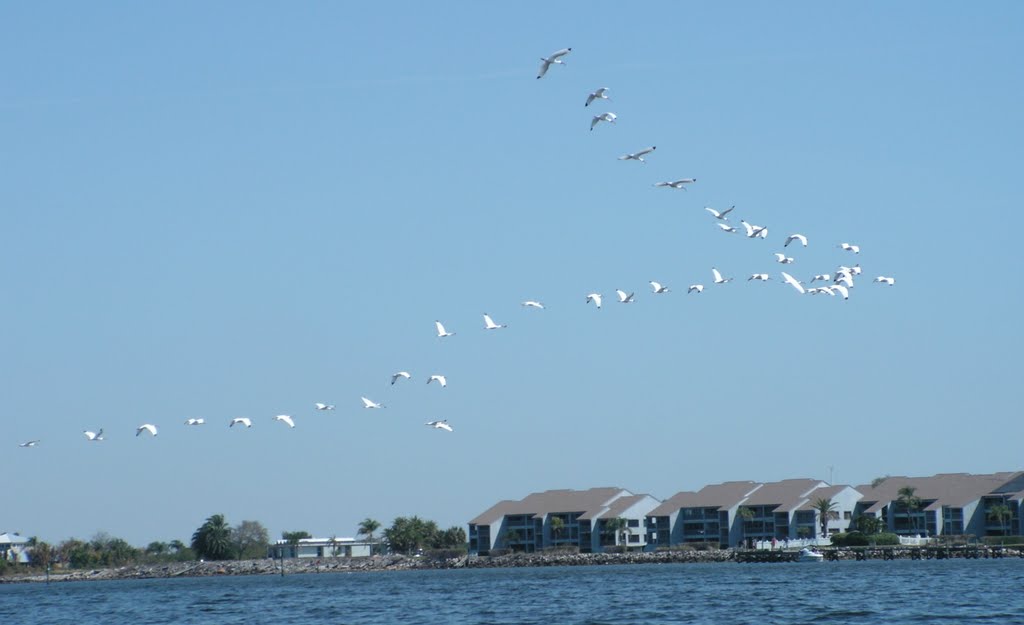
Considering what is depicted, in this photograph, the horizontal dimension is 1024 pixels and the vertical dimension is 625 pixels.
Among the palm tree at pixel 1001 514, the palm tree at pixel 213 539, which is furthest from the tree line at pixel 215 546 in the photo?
the palm tree at pixel 1001 514

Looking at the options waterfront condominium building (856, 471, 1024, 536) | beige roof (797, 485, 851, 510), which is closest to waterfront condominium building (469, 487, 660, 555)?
beige roof (797, 485, 851, 510)

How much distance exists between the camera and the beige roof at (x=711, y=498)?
132 metres

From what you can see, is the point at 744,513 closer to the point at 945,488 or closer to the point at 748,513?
the point at 748,513

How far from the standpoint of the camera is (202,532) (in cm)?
15962

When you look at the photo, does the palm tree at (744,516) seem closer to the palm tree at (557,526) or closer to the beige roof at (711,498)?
the beige roof at (711,498)

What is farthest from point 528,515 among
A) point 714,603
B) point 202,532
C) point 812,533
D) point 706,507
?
point 714,603

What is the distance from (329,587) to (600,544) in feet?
152

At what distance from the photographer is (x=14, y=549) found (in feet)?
554

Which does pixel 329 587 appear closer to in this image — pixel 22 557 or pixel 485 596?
pixel 485 596

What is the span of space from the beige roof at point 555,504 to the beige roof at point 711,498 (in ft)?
15.3

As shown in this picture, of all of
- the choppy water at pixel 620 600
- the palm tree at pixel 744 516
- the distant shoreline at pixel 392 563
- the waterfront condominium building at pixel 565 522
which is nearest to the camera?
the choppy water at pixel 620 600

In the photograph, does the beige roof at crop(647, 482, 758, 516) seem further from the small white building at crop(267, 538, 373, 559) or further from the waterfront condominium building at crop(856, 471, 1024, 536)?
the small white building at crop(267, 538, 373, 559)

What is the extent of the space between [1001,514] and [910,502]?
304 inches

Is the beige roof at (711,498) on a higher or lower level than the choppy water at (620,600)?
higher
